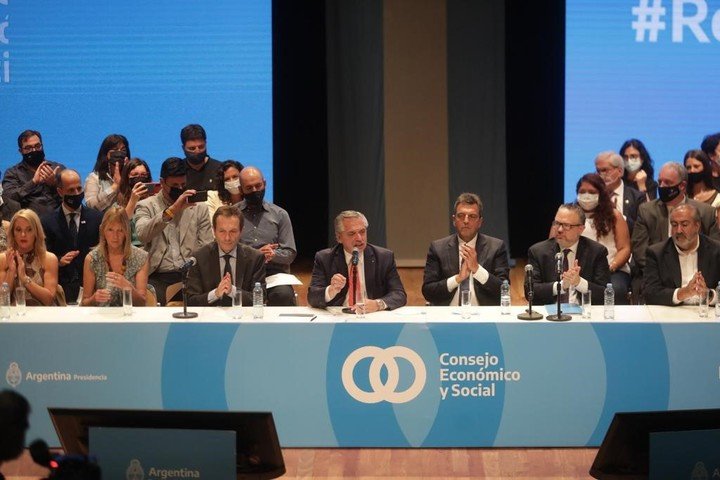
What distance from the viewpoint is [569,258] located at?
6078 millimetres

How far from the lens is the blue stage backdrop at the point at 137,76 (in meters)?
8.75

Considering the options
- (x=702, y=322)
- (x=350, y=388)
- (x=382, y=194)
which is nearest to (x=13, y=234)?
(x=350, y=388)

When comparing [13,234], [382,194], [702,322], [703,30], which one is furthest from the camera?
[382,194]

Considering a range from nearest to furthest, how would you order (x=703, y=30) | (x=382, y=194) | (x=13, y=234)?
(x=13, y=234) < (x=703, y=30) < (x=382, y=194)

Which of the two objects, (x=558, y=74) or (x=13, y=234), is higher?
(x=558, y=74)

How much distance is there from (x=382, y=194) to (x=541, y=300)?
4.01 m

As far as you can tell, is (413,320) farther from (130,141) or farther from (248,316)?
(130,141)

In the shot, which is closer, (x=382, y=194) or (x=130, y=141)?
(x=130, y=141)

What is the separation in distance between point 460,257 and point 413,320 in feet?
3.38

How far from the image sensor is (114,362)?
5.11 metres

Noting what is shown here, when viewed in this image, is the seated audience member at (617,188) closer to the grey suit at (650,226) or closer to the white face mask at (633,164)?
the grey suit at (650,226)

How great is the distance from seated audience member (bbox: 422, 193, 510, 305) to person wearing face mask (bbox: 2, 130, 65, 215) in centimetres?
306

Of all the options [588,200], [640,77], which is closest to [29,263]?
[588,200]

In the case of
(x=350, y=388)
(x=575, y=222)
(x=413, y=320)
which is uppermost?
(x=575, y=222)
